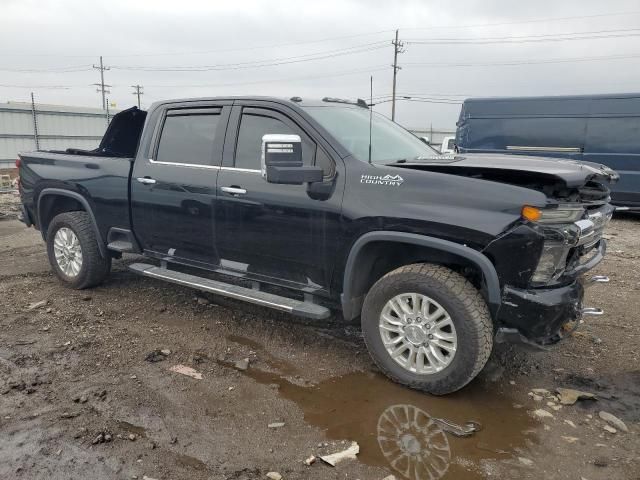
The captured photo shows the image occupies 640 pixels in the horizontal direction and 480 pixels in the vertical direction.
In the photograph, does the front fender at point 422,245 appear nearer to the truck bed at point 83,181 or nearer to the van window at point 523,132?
the truck bed at point 83,181

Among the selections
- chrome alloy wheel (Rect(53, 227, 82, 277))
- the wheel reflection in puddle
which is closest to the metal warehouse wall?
chrome alloy wheel (Rect(53, 227, 82, 277))

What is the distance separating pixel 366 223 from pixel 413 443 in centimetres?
142

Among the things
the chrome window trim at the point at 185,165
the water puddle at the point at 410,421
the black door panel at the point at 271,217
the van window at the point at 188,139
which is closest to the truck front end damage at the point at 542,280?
the water puddle at the point at 410,421

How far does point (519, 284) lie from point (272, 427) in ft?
5.67

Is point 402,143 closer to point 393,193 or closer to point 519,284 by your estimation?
point 393,193

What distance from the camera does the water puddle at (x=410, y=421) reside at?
2773 mm

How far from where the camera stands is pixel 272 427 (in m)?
3.10

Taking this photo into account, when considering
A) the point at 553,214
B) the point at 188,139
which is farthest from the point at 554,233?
the point at 188,139

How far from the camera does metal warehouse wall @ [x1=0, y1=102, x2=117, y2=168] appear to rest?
63.8 feet

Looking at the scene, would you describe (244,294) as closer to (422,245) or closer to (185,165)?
(185,165)

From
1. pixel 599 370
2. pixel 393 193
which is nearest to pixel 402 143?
pixel 393 193

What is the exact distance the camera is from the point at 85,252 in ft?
17.6

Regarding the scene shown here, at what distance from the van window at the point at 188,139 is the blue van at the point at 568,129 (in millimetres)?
9179

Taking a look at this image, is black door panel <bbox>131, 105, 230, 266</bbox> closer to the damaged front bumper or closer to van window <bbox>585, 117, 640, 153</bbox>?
→ the damaged front bumper
